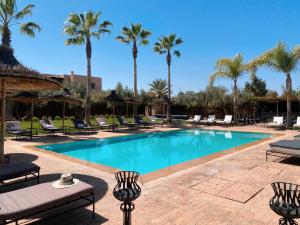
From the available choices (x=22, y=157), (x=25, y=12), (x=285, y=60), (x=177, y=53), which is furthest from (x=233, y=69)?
(x=22, y=157)

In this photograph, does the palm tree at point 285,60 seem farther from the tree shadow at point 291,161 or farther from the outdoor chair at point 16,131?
the outdoor chair at point 16,131

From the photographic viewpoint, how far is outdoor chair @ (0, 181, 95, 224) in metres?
3.09

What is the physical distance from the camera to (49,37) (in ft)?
68.3

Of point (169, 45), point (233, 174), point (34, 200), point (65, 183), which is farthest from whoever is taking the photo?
point (169, 45)

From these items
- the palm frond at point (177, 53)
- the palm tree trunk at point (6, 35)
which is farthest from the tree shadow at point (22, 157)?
the palm frond at point (177, 53)

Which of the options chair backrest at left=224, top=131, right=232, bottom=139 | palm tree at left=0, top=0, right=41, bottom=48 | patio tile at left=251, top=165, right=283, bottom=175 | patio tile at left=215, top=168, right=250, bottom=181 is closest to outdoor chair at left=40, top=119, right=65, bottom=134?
palm tree at left=0, top=0, right=41, bottom=48

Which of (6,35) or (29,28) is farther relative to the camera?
(29,28)

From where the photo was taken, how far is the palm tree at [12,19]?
1652 cm

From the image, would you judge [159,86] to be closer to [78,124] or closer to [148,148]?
[78,124]

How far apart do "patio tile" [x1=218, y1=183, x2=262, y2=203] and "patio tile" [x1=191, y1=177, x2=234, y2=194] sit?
0.13 m

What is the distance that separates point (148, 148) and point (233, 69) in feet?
44.3

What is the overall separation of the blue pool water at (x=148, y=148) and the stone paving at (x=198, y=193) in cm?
217

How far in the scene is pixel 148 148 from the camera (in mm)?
12484

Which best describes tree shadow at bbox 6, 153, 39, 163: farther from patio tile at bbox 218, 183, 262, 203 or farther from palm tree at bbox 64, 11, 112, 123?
palm tree at bbox 64, 11, 112, 123
